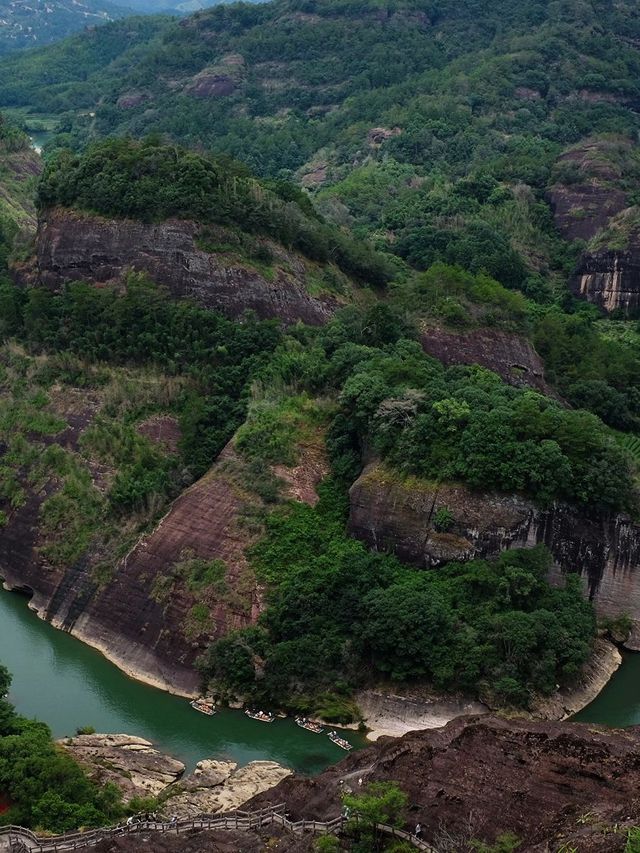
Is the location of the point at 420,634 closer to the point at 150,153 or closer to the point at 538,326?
the point at 538,326

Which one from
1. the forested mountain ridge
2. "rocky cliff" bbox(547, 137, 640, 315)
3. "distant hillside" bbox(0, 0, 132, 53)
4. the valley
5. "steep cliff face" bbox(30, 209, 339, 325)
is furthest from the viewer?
"distant hillside" bbox(0, 0, 132, 53)

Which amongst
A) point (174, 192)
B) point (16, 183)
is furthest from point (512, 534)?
point (16, 183)

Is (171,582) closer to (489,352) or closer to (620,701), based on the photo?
(620,701)

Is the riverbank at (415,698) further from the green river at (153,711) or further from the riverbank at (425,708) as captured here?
the green river at (153,711)

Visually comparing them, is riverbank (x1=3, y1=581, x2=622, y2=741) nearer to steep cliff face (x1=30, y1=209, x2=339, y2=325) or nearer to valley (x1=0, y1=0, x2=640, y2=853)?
valley (x1=0, y1=0, x2=640, y2=853)

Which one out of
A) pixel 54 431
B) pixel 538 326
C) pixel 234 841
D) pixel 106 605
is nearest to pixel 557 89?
pixel 538 326

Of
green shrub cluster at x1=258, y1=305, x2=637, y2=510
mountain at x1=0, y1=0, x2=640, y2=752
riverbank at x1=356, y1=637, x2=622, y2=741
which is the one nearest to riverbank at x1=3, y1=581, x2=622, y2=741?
riverbank at x1=356, y1=637, x2=622, y2=741
